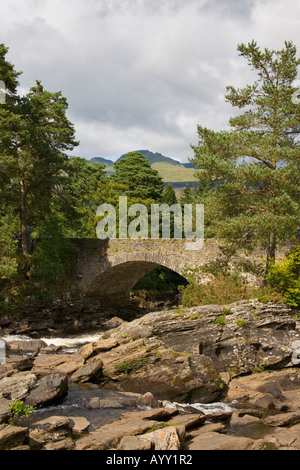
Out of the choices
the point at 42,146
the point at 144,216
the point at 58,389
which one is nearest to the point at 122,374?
the point at 58,389

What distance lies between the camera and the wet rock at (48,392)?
41.7 feet

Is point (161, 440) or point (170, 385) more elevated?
point (161, 440)

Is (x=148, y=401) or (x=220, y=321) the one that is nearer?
(x=148, y=401)

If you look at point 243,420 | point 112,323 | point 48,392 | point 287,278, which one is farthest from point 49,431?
point 112,323

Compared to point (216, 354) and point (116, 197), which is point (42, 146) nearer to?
point (116, 197)

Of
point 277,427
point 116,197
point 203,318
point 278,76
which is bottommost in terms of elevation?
point 277,427

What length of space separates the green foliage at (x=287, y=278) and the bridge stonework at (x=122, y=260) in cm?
235

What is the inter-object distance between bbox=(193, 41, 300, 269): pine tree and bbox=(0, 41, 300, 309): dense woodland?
0.16 ft

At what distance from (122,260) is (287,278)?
12972mm

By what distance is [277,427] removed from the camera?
39.4ft

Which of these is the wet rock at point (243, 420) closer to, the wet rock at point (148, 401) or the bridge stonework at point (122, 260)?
the wet rock at point (148, 401)

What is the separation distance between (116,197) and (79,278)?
11.7m

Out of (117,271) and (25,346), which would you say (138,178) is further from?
(25,346)

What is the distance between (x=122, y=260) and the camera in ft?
95.3
